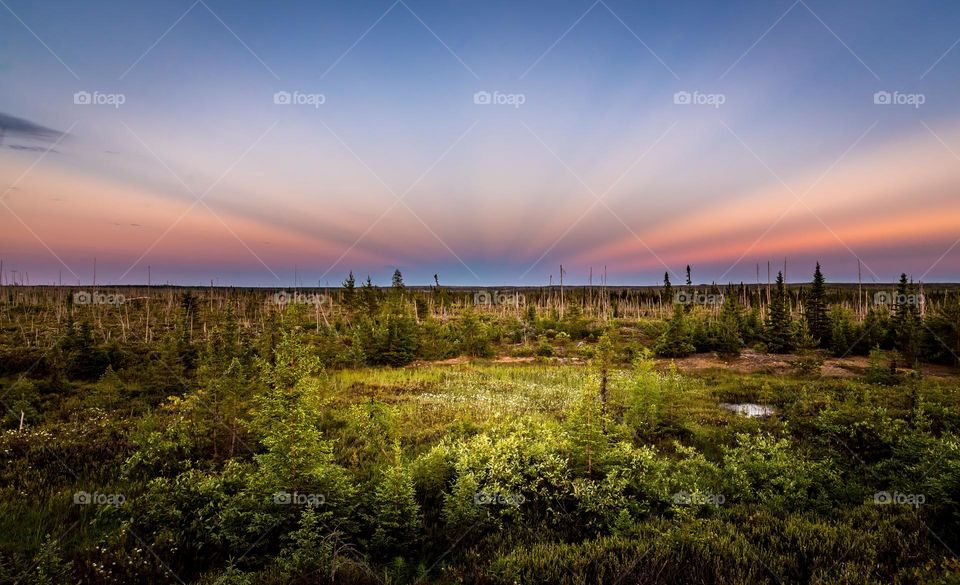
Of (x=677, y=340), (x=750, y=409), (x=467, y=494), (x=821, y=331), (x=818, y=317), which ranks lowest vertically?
(x=750, y=409)

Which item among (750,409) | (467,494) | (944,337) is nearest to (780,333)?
(944,337)

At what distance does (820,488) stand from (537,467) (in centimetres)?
542

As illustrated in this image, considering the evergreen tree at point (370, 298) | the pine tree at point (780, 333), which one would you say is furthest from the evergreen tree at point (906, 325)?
the evergreen tree at point (370, 298)

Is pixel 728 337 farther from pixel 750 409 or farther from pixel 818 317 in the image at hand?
pixel 750 409

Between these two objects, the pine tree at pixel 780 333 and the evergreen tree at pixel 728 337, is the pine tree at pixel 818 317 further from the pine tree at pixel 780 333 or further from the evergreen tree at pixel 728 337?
the evergreen tree at pixel 728 337

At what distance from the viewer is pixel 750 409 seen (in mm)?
18016

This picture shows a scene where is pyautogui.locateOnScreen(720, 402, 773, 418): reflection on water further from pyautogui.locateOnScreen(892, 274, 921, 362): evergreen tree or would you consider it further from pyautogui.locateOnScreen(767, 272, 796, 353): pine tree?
pyautogui.locateOnScreen(767, 272, 796, 353): pine tree

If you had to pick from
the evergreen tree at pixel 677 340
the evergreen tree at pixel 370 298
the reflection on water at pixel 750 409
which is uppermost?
the evergreen tree at pixel 370 298

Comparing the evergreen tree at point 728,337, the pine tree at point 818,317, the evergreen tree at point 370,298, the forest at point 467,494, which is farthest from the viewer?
the evergreen tree at point 370,298

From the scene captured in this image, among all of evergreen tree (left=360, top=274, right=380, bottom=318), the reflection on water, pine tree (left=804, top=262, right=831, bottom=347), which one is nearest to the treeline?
pine tree (left=804, top=262, right=831, bottom=347)

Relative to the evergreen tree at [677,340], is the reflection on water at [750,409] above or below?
below

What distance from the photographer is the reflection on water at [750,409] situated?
16.8 metres

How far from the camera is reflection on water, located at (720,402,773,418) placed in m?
16.8

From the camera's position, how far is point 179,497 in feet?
21.5
